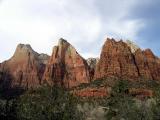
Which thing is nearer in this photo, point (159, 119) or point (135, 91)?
point (159, 119)

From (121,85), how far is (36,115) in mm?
25964

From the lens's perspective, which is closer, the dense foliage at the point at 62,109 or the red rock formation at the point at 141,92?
the dense foliage at the point at 62,109

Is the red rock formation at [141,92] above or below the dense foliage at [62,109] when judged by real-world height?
above

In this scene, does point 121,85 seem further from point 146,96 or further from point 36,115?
point 146,96

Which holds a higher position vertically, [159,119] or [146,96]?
[146,96]

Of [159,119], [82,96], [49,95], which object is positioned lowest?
[159,119]

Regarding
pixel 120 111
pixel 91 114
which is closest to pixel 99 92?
pixel 91 114

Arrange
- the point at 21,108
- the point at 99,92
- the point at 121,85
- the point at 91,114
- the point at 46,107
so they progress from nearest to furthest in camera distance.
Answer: the point at 46,107
the point at 21,108
the point at 121,85
the point at 91,114
the point at 99,92

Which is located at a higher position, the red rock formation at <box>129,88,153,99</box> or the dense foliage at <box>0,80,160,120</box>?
the red rock formation at <box>129,88,153,99</box>

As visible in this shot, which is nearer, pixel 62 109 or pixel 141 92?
pixel 62 109

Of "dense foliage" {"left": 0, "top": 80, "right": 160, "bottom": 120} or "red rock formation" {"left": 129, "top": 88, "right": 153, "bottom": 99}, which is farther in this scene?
"red rock formation" {"left": 129, "top": 88, "right": 153, "bottom": 99}

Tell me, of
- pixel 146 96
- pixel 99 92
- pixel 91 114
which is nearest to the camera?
pixel 91 114

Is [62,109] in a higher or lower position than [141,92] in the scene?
lower

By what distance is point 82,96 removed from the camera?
198m
